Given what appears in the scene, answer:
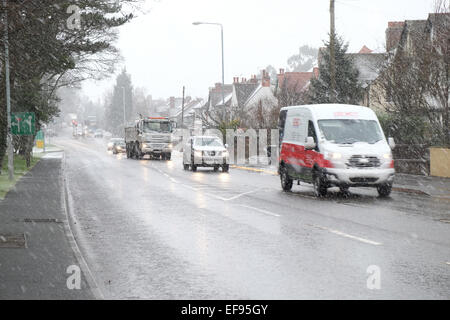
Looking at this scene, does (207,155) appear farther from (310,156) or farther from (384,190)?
(384,190)

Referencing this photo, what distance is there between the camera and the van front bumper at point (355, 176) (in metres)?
17.4

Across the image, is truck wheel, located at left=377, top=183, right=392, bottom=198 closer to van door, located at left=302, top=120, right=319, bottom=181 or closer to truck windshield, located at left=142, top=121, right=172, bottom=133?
van door, located at left=302, top=120, right=319, bottom=181

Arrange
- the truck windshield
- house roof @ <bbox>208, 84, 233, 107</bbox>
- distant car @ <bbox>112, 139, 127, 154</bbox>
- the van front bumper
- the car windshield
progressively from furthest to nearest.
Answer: house roof @ <bbox>208, 84, 233, 107</bbox> → distant car @ <bbox>112, 139, 127, 154</bbox> → the truck windshield → the car windshield → the van front bumper

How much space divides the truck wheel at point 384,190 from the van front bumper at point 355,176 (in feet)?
2.00

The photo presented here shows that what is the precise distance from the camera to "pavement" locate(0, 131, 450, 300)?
23.9ft

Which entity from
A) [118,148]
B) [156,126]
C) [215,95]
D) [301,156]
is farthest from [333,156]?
[215,95]

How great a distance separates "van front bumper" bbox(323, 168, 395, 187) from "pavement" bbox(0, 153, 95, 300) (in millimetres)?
6812

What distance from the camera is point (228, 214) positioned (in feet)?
47.4

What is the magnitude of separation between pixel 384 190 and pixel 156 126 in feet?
100

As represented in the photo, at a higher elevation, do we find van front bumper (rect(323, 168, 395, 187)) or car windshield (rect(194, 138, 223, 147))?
car windshield (rect(194, 138, 223, 147))

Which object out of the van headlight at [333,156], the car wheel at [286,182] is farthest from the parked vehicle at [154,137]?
the van headlight at [333,156]

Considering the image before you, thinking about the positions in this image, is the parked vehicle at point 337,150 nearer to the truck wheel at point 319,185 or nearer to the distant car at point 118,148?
the truck wheel at point 319,185

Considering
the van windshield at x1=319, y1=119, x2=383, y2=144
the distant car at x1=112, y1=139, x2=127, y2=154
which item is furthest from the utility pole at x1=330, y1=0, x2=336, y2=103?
the distant car at x1=112, y1=139, x2=127, y2=154

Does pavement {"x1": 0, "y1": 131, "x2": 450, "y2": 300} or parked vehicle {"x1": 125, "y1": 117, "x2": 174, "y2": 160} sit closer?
pavement {"x1": 0, "y1": 131, "x2": 450, "y2": 300}
